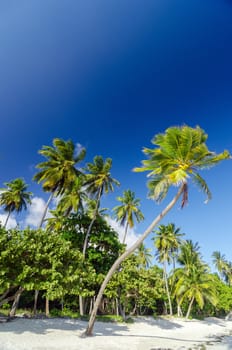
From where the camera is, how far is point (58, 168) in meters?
22.6

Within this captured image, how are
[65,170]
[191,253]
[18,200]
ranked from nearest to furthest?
1. [65,170]
2. [18,200]
3. [191,253]

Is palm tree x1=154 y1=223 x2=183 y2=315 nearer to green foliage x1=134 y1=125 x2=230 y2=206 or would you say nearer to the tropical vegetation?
the tropical vegetation

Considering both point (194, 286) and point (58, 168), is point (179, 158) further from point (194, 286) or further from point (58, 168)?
point (194, 286)

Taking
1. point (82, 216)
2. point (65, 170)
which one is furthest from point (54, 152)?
point (82, 216)

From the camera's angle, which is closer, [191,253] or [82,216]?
[82,216]

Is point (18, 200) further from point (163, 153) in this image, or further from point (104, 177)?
point (163, 153)

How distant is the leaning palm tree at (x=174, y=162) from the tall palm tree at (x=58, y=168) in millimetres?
10331

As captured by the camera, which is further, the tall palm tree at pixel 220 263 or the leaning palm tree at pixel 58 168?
the tall palm tree at pixel 220 263

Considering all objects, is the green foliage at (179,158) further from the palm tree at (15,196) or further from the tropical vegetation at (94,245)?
the palm tree at (15,196)

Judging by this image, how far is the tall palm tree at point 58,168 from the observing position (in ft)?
73.4

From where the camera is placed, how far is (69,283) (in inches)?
528

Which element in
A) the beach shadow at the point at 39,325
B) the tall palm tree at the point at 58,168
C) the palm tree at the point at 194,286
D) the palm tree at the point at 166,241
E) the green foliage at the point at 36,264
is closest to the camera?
the green foliage at the point at 36,264

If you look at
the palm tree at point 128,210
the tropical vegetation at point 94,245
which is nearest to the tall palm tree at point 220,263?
the tropical vegetation at point 94,245

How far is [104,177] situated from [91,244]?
664 centimetres
